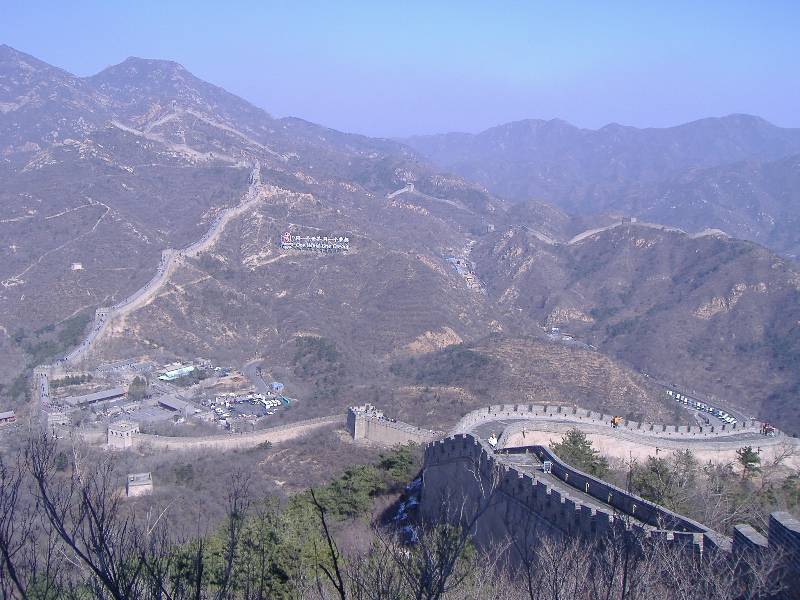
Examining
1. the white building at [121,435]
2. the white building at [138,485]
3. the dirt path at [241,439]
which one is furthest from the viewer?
the dirt path at [241,439]

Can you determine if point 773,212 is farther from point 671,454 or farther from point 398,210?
point 671,454

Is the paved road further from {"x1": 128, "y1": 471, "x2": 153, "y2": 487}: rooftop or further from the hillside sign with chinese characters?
the hillside sign with chinese characters

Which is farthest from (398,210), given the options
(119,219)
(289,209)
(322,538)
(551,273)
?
(322,538)

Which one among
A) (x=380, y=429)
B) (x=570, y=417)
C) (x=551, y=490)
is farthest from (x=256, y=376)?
(x=551, y=490)

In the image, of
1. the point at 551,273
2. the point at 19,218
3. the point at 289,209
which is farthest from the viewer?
the point at 551,273

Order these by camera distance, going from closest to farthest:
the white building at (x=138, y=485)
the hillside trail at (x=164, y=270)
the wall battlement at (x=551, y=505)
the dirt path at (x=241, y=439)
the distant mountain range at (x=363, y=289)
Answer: the wall battlement at (x=551, y=505) → the white building at (x=138, y=485) → the dirt path at (x=241, y=439) → the distant mountain range at (x=363, y=289) → the hillside trail at (x=164, y=270)

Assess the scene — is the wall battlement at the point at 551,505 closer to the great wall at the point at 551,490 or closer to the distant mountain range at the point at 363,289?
the great wall at the point at 551,490

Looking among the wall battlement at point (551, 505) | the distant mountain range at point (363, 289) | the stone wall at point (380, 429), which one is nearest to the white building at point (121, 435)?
the distant mountain range at point (363, 289)

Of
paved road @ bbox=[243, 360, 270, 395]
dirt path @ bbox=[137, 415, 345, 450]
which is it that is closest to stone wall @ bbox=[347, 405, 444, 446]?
dirt path @ bbox=[137, 415, 345, 450]
